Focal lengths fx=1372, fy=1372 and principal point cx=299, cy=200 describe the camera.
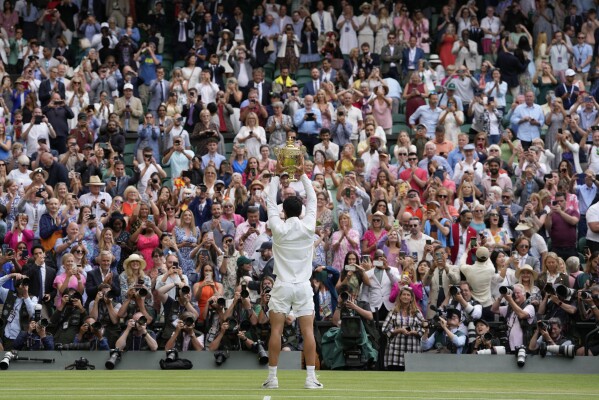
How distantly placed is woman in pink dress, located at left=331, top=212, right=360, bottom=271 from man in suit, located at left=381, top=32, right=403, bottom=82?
24.9 ft

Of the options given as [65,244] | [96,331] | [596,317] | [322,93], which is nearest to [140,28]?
[322,93]

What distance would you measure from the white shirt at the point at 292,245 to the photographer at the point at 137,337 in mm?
4999

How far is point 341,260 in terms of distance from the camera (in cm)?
2089

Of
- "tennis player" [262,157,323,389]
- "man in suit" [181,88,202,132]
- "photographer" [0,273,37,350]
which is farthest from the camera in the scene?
"man in suit" [181,88,202,132]

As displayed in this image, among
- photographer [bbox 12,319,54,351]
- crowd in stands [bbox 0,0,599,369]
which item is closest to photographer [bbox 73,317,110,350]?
crowd in stands [bbox 0,0,599,369]

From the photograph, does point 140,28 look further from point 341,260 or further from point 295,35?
point 341,260

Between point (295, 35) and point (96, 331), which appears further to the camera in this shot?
point (295, 35)

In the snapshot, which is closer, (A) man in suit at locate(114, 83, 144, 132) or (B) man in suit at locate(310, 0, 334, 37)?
(A) man in suit at locate(114, 83, 144, 132)

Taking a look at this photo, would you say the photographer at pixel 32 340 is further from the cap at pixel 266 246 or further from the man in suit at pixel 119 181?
the man in suit at pixel 119 181

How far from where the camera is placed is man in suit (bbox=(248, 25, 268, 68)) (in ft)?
93.4

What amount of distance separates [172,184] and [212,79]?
3990 mm

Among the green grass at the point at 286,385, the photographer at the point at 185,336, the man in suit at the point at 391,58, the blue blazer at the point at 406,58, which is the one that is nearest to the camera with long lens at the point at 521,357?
the green grass at the point at 286,385

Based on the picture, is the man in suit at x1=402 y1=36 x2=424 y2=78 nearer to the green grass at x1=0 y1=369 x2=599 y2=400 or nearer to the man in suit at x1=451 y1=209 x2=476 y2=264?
the man in suit at x1=451 y1=209 x2=476 y2=264

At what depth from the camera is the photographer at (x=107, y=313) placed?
18656mm
